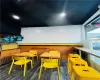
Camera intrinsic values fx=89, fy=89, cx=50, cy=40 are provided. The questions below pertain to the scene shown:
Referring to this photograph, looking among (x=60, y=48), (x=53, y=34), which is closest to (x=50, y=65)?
(x=60, y=48)

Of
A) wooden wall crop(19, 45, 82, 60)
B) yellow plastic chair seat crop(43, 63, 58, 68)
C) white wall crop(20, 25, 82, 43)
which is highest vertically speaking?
white wall crop(20, 25, 82, 43)

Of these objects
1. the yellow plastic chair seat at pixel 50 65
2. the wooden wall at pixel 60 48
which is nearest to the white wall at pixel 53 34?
the wooden wall at pixel 60 48

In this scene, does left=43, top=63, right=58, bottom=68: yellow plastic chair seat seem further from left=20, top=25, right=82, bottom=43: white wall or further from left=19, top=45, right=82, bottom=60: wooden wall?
left=20, top=25, right=82, bottom=43: white wall

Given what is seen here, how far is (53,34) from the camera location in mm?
6164

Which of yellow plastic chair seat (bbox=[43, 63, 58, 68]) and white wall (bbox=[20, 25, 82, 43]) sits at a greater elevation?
white wall (bbox=[20, 25, 82, 43])

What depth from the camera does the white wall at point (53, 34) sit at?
598 cm

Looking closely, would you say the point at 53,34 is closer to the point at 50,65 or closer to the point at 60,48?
the point at 60,48

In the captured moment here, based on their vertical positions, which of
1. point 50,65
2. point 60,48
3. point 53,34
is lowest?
point 50,65

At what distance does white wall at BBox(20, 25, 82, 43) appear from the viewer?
5977 mm

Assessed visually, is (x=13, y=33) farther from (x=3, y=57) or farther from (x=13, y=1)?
(x=13, y=1)

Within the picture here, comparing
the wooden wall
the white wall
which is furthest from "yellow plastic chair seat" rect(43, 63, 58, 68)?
the white wall

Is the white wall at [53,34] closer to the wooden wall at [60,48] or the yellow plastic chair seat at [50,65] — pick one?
the wooden wall at [60,48]

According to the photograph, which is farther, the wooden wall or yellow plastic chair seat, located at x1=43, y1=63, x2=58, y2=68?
the wooden wall

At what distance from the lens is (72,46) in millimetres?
5922
